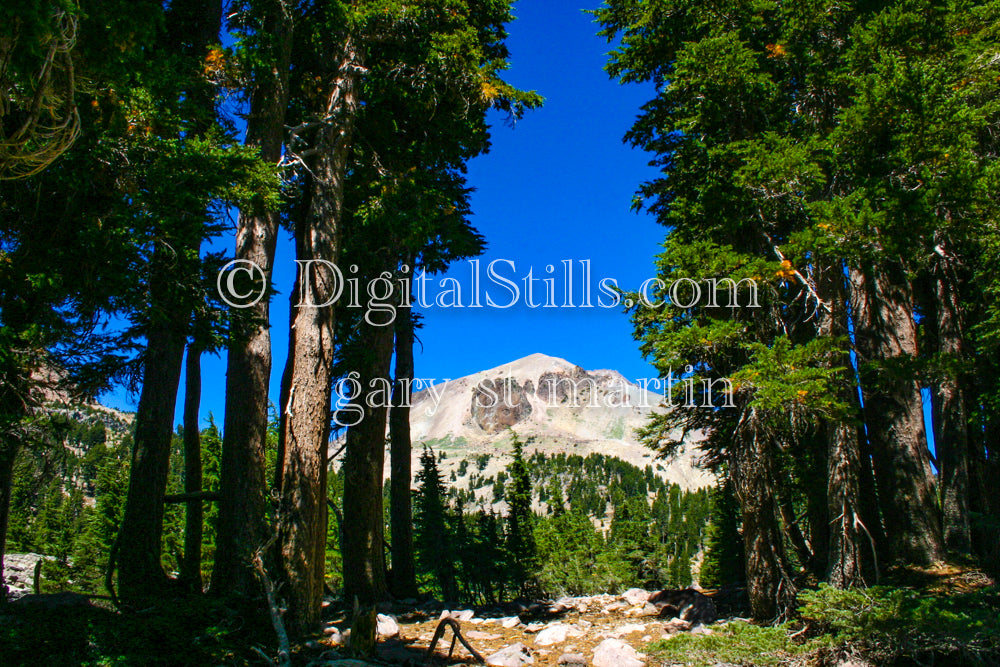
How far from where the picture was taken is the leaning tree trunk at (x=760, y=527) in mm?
8023

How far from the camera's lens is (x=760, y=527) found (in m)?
8.16

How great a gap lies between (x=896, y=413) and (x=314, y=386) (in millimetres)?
9894

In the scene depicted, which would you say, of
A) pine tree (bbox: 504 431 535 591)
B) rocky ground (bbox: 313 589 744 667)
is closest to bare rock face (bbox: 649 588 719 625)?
rocky ground (bbox: 313 589 744 667)

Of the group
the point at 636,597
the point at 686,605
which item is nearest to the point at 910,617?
the point at 686,605

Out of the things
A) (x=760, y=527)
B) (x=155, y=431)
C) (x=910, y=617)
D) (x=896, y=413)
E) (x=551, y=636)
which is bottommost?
(x=551, y=636)

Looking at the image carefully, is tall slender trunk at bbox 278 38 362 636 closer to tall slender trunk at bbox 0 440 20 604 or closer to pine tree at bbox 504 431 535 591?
tall slender trunk at bbox 0 440 20 604

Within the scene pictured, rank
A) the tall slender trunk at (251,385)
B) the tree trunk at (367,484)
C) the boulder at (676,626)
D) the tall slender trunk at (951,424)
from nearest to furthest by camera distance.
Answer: the tall slender trunk at (251,385)
the boulder at (676,626)
the tree trunk at (367,484)
the tall slender trunk at (951,424)

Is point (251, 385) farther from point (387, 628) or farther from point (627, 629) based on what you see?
point (627, 629)

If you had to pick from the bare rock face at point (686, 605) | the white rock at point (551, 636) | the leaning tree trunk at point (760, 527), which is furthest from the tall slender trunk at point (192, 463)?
the leaning tree trunk at point (760, 527)

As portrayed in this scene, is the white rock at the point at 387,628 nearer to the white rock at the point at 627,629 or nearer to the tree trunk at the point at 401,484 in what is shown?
the white rock at the point at 627,629

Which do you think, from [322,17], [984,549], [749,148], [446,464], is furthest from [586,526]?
[446,464]

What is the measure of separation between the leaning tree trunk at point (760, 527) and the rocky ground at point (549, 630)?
39.5 inches

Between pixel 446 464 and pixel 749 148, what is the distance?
18796cm

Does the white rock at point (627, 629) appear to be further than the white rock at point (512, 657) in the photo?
Yes
